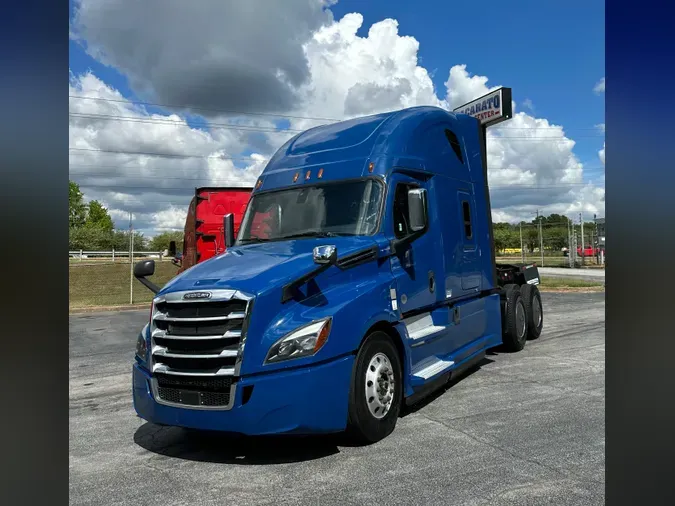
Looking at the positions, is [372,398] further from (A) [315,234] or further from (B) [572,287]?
(B) [572,287]

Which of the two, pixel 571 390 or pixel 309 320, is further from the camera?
pixel 571 390

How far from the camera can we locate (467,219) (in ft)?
25.4

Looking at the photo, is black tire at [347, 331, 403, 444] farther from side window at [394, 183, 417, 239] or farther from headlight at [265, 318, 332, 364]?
side window at [394, 183, 417, 239]

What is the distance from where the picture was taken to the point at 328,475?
4285 mm

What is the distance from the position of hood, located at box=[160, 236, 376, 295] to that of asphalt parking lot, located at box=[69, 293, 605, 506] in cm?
154

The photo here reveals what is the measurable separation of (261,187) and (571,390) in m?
4.66

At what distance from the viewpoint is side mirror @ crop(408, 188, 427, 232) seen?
5.76 meters

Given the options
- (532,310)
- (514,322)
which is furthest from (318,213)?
(532,310)

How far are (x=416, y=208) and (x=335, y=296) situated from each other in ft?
5.10

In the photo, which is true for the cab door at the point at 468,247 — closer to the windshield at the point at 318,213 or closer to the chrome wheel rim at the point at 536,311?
the windshield at the point at 318,213

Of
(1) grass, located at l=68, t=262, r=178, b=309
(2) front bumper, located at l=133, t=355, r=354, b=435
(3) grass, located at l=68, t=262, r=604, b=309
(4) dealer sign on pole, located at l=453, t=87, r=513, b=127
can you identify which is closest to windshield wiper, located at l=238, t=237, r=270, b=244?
(2) front bumper, located at l=133, t=355, r=354, b=435
